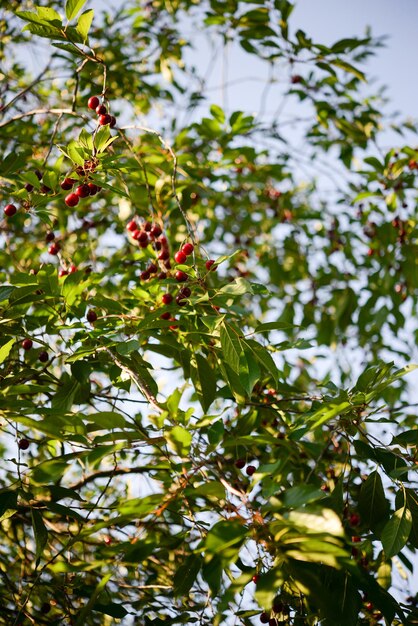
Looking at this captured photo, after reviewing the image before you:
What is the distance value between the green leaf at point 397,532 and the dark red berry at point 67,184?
1246 mm

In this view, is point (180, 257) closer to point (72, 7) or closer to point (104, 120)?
point (104, 120)

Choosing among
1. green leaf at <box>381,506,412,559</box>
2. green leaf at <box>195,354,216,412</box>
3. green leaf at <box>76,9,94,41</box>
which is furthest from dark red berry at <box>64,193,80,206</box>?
green leaf at <box>381,506,412,559</box>

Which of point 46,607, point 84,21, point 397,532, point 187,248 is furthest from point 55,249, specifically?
point 397,532

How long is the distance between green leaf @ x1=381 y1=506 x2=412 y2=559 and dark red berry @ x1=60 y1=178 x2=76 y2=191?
1.25 metres

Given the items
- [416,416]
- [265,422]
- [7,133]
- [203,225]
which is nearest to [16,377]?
[265,422]

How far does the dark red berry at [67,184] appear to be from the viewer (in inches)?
62.7

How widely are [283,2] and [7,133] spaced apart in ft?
4.73

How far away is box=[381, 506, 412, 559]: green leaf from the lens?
1237mm

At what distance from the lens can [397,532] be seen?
1.27m

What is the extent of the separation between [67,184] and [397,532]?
4.24 ft

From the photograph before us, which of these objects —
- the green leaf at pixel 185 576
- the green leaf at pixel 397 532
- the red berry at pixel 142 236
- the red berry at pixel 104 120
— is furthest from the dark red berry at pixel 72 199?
the green leaf at pixel 397 532

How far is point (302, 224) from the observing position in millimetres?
3877

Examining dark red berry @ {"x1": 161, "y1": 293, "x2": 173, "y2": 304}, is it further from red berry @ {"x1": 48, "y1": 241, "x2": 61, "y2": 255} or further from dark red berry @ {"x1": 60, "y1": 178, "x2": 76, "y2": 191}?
red berry @ {"x1": 48, "y1": 241, "x2": 61, "y2": 255}

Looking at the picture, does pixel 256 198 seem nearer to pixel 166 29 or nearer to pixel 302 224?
pixel 302 224
